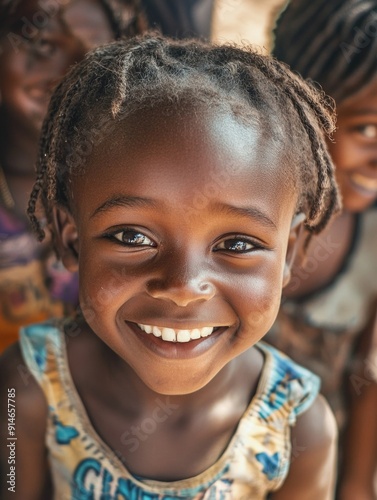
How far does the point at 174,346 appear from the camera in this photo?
1.06 metres

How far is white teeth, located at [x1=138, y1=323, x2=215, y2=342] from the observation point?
41.0 inches

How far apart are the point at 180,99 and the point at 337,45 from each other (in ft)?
2.53

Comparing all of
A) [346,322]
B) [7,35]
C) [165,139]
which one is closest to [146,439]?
[165,139]

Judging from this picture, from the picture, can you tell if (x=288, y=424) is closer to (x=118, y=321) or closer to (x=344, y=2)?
(x=118, y=321)

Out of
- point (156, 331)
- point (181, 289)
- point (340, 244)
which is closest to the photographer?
point (181, 289)

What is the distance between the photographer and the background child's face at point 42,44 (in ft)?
5.38

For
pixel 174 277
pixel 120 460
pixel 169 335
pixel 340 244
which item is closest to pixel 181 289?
pixel 174 277

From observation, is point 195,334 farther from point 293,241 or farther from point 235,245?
point 293,241

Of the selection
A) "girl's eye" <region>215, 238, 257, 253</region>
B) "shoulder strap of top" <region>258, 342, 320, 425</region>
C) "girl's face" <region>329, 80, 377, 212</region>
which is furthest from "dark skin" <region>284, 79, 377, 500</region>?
"girl's eye" <region>215, 238, 257, 253</region>

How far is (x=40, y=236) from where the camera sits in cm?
125

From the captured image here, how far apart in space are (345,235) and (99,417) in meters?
0.88

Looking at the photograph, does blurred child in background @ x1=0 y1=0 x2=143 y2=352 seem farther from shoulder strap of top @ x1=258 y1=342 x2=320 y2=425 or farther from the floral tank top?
shoulder strap of top @ x1=258 y1=342 x2=320 y2=425

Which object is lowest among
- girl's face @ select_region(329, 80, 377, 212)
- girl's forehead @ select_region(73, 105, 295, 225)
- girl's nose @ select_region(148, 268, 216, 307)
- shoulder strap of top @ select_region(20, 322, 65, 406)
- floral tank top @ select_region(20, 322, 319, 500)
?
floral tank top @ select_region(20, 322, 319, 500)

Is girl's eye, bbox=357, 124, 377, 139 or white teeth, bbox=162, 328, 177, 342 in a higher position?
girl's eye, bbox=357, 124, 377, 139
